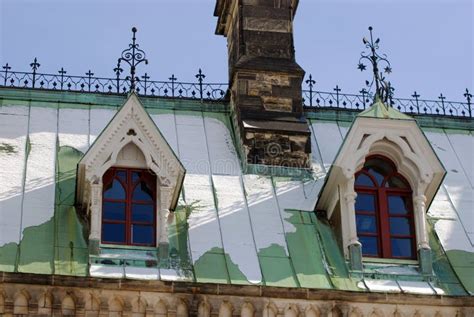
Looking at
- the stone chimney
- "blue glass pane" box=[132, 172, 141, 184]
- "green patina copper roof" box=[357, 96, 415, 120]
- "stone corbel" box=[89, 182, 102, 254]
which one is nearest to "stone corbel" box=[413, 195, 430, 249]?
"green patina copper roof" box=[357, 96, 415, 120]

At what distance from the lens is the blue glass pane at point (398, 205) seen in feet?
81.7

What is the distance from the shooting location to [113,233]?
2369 cm

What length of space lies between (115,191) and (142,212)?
664 millimetres

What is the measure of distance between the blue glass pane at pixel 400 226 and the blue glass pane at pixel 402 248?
17 centimetres

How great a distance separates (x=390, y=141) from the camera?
2509 centimetres

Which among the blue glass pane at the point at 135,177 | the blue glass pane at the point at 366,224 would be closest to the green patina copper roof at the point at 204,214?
the blue glass pane at the point at 366,224

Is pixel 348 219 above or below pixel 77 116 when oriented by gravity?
below

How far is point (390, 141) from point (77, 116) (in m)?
6.60

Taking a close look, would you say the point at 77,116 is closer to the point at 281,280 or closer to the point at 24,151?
the point at 24,151

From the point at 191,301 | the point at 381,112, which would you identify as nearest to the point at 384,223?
the point at 381,112

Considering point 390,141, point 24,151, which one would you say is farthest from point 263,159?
point 24,151

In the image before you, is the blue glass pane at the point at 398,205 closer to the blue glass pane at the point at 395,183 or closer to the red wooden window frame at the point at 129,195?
the blue glass pane at the point at 395,183

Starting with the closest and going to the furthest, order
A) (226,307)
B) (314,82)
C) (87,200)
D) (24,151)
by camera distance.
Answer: (226,307), (87,200), (24,151), (314,82)

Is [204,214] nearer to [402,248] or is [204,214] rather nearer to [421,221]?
[402,248]
